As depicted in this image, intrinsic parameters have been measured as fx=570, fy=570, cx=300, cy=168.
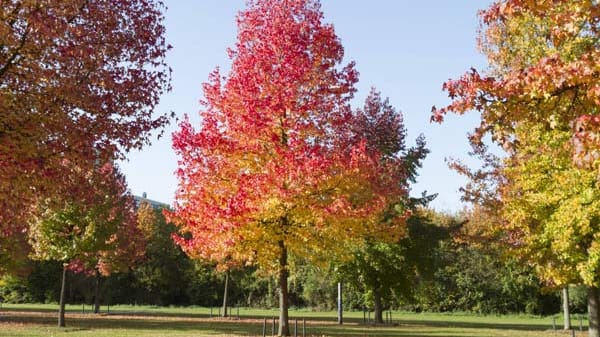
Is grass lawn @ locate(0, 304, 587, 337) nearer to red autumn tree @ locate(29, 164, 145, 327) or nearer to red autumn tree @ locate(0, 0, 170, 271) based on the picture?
red autumn tree @ locate(29, 164, 145, 327)

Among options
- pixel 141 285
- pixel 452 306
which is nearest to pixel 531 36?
pixel 452 306

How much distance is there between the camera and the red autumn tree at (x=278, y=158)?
18469mm

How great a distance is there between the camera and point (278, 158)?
63.2 ft

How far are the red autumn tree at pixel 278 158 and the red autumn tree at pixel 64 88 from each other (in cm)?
586

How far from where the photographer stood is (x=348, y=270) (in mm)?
36875

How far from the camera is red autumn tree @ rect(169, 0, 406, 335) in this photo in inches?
727

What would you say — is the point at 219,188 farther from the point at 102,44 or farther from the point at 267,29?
the point at 102,44

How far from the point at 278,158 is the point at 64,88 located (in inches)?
350

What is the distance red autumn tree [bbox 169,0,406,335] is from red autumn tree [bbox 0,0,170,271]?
586 cm

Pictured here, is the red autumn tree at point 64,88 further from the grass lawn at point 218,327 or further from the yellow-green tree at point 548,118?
the grass lawn at point 218,327

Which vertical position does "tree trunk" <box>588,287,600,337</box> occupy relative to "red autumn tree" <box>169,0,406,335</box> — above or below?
below

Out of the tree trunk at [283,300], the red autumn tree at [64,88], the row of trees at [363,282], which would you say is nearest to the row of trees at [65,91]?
the red autumn tree at [64,88]

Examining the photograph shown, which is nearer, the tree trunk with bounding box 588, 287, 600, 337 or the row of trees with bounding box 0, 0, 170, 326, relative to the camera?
the row of trees with bounding box 0, 0, 170, 326

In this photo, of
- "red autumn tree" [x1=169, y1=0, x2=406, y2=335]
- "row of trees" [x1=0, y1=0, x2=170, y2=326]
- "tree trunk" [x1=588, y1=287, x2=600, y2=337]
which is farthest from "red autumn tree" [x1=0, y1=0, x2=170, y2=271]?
"tree trunk" [x1=588, y1=287, x2=600, y2=337]
